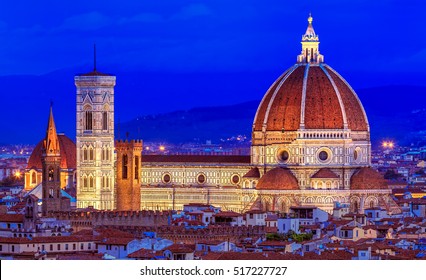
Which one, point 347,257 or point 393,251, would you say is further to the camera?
point 393,251

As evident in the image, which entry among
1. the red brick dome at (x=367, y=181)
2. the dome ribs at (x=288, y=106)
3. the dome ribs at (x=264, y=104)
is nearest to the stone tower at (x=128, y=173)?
the dome ribs at (x=264, y=104)

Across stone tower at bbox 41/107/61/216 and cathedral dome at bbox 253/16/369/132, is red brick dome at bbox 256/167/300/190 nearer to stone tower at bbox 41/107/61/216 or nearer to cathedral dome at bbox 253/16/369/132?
cathedral dome at bbox 253/16/369/132

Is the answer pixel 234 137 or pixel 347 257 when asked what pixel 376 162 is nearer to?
pixel 234 137

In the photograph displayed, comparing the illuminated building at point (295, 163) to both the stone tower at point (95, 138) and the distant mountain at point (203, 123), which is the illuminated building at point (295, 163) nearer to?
the stone tower at point (95, 138)

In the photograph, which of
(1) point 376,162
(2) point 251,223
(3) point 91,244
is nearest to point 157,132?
(1) point 376,162

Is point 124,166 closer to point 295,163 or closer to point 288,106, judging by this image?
point 295,163
